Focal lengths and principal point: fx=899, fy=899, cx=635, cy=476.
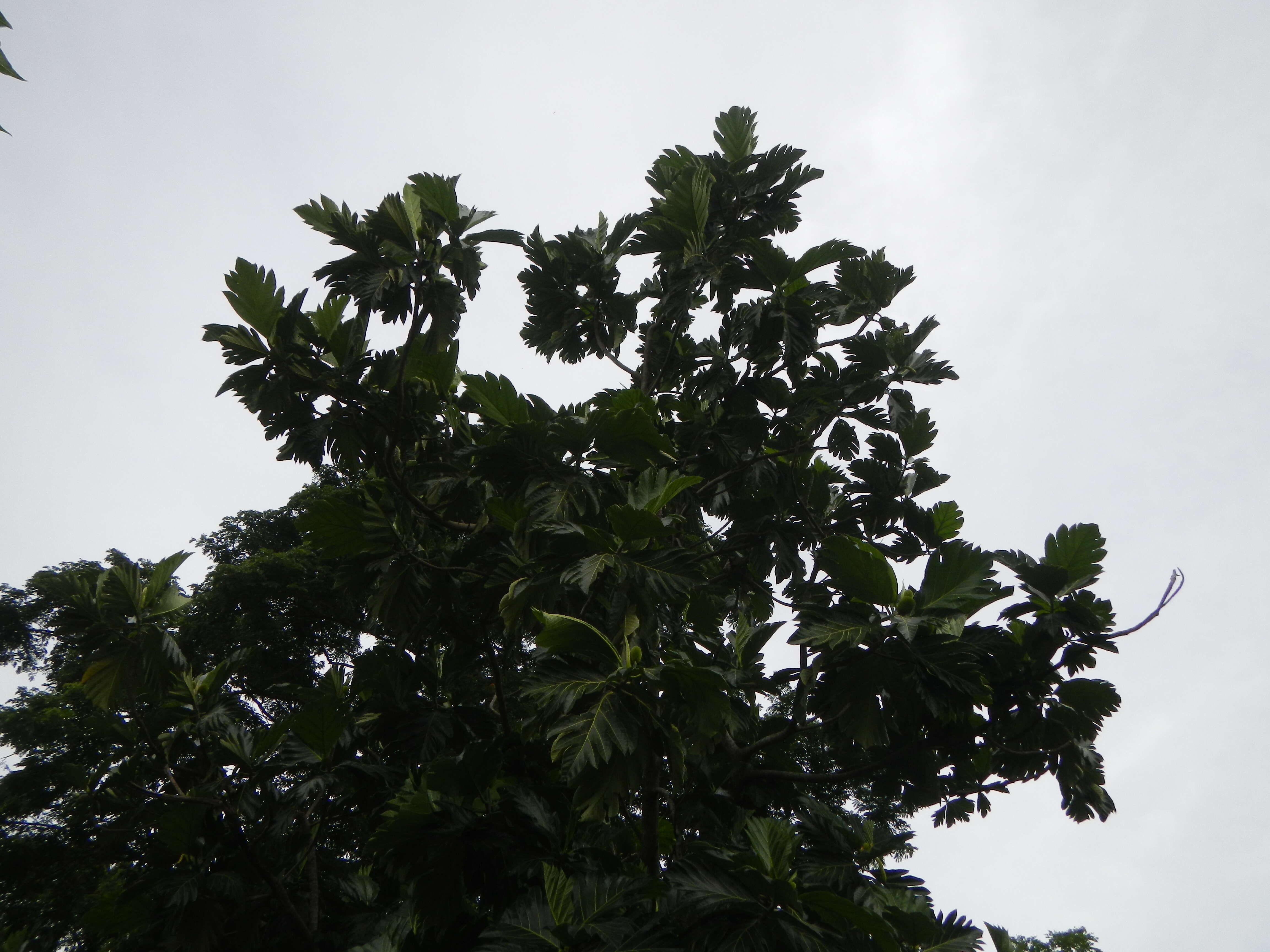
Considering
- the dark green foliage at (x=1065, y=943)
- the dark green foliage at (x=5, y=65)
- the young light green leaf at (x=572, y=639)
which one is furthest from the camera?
the dark green foliage at (x=1065, y=943)

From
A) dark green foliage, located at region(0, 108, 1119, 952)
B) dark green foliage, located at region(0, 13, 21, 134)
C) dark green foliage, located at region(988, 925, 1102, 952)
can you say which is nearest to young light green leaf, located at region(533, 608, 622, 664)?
dark green foliage, located at region(0, 108, 1119, 952)

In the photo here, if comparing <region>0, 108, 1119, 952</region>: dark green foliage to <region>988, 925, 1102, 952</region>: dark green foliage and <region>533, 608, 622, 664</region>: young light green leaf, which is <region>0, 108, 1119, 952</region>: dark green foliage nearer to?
<region>533, 608, 622, 664</region>: young light green leaf

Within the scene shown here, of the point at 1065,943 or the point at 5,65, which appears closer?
the point at 5,65

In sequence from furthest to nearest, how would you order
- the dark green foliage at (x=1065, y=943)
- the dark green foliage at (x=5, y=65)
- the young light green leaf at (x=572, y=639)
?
the dark green foliage at (x=1065, y=943), the young light green leaf at (x=572, y=639), the dark green foliage at (x=5, y=65)

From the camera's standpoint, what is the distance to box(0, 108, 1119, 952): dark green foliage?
9.50 ft

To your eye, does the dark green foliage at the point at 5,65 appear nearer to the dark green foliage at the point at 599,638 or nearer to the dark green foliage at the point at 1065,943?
the dark green foliage at the point at 599,638

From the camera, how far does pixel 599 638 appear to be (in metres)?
2.79

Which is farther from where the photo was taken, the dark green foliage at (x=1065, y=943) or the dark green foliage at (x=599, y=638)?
the dark green foliage at (x=1065, y=943)

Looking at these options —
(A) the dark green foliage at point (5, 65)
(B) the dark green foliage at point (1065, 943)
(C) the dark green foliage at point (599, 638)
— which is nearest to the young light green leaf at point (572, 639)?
(C) the dark green foliage at point (599, 638)

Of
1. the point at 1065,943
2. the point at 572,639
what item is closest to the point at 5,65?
the point at 572,639

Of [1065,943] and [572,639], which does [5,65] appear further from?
[1065,943]

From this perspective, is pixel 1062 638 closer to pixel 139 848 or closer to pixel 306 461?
pixel 306 461

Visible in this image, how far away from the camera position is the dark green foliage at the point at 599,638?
2.90m

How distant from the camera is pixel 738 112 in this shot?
14.8 ft
